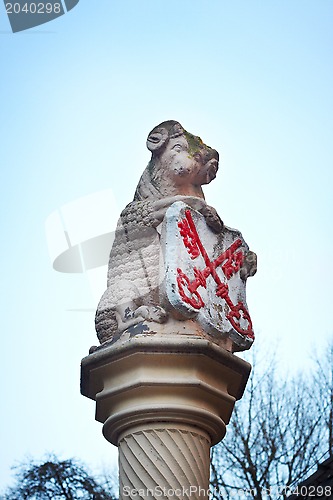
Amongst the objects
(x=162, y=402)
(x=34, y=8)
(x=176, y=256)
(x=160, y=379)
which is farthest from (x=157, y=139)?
(x=34, y=8)

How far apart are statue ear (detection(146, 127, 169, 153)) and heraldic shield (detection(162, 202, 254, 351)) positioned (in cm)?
51

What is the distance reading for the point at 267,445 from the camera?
13.6m

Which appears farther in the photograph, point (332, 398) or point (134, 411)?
point (332, 398)

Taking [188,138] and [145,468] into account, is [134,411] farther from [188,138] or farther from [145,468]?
[188,138]

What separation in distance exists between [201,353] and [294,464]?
30.8ft

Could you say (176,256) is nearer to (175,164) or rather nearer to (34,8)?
(175,164)

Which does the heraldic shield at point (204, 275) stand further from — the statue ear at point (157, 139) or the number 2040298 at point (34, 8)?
the number 2040298 at point (34, 8)

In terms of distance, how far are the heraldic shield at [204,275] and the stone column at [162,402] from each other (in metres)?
0.11

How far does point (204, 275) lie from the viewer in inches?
182

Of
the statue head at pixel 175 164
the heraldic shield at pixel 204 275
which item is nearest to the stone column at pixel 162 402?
the heraldic shield at pixel 204 275

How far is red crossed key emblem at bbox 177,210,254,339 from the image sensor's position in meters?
4.49

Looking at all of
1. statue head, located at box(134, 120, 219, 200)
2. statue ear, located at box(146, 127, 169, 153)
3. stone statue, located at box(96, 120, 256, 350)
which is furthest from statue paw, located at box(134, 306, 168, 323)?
statue ear, located at box(146, 127, 169, 153)

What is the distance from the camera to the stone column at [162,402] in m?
4.14

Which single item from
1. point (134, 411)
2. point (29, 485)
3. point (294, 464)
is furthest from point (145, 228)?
point (294, 464)
